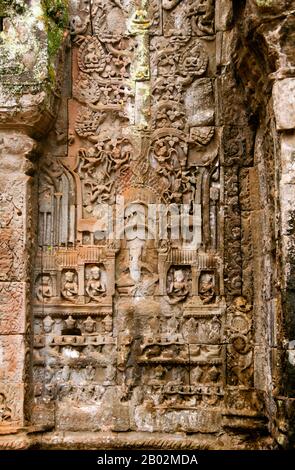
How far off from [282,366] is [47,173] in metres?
Answer: 3.28

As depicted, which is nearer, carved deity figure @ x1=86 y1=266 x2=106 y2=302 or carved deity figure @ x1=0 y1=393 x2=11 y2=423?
carved deity figure @ x1=0 y1=393 x2=11 y2=423

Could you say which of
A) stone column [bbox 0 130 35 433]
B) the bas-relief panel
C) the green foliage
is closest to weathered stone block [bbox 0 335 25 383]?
stone column [bbox 0 130 35 433]

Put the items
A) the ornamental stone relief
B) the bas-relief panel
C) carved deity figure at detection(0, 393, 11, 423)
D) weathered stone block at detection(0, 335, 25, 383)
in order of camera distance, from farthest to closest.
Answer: the bas-relief panel
the ornamental stone relief
weathered stone block at detection(0, 335, 25, 383)
carved deity figure at detection(0, 393, 11, 423)

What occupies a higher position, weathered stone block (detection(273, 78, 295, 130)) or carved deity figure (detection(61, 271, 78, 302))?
weathered stone block (detection(273, 78, 295, 130))

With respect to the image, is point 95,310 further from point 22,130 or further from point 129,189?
point 22,130

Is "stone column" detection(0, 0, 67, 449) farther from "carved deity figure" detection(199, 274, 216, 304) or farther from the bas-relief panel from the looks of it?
"carved deity figure" detection(199, 274, 216, 304)

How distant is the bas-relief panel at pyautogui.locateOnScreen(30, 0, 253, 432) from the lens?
819 cm

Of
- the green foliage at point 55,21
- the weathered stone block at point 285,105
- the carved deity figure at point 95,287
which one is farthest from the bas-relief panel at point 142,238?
the weathered stone block at point 285,105

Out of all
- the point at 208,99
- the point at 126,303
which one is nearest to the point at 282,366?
the point at 126,303

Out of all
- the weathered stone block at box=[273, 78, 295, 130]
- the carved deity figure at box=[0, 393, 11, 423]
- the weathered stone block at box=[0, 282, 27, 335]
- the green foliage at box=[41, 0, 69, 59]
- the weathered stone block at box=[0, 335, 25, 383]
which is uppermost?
the green foliage at box=[41, 0, 69, 59]

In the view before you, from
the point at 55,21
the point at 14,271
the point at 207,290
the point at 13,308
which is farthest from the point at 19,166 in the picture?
the point at 207,290

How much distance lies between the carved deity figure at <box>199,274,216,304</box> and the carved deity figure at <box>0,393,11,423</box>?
2.24 metres
